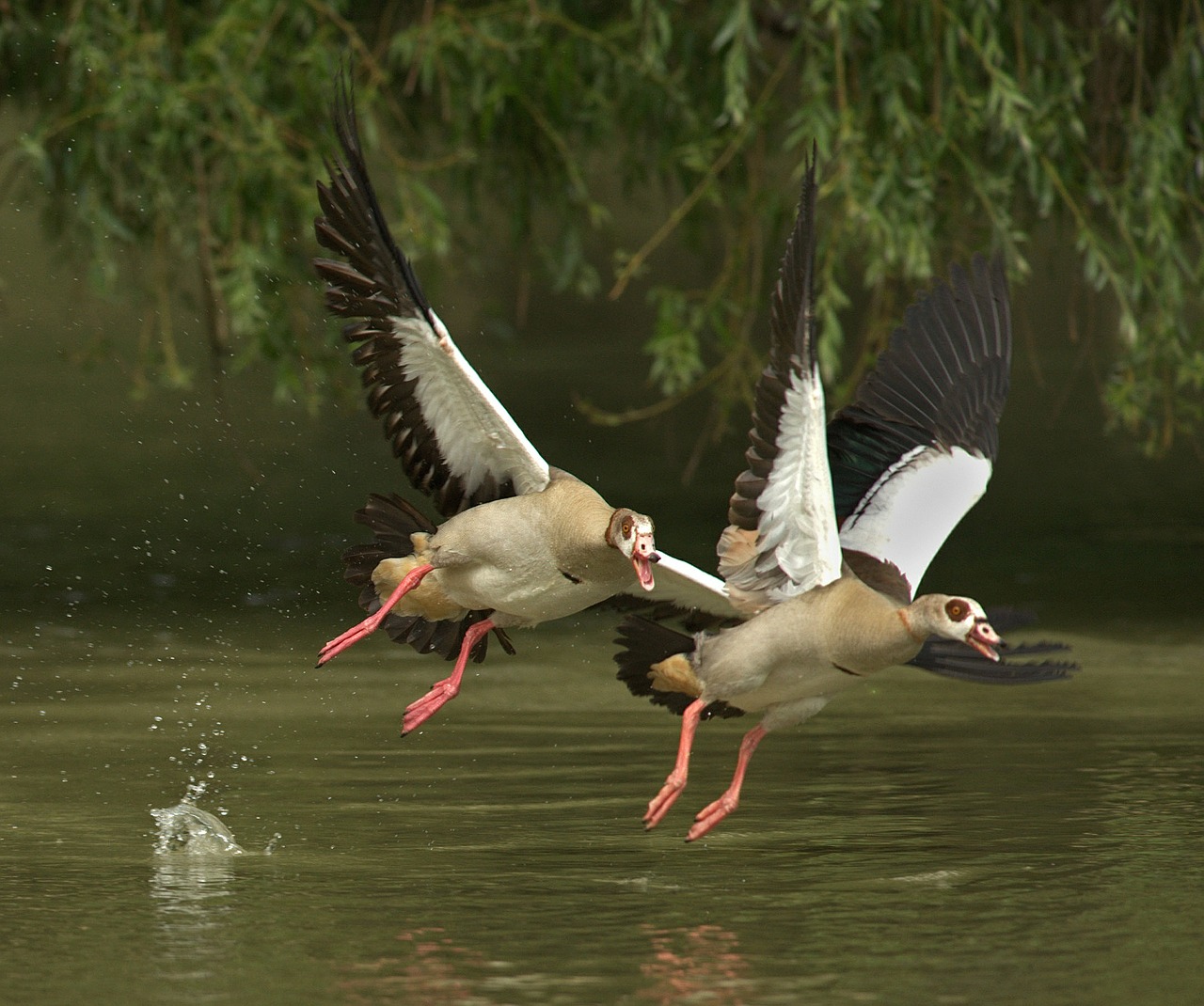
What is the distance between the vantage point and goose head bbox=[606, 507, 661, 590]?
7.45 meters

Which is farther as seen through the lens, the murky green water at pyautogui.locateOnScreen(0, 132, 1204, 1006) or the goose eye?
the goose eye

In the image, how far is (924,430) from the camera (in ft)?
30.2

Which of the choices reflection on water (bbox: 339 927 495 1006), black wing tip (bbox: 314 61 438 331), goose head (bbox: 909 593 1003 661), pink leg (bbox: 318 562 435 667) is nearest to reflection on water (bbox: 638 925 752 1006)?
reflection on water (bbox: 339 927 495 1006)

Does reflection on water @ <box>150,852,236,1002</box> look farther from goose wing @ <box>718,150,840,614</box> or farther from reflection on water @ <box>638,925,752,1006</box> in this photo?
goose wing @ <box>718,150,840,614</box>

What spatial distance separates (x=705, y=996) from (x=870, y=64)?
6.77 m

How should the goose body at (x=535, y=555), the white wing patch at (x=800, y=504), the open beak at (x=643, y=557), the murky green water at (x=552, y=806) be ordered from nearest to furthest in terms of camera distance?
1. the murky green water at (x=552, y=806)
2. the white wing patch at (x=800, y=504)
3. the open beak at (x=643, y=557)
4. the goose body at (x=535, y=555)

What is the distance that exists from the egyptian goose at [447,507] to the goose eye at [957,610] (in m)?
0.85

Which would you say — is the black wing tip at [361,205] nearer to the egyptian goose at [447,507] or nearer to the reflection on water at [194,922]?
the egyptian goose at [447,507]

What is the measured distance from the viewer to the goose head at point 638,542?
24.4 ft

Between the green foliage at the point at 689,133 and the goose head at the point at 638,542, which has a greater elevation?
the green foliage at the point at 689,133

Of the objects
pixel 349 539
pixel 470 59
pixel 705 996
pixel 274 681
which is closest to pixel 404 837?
pixel 705 996

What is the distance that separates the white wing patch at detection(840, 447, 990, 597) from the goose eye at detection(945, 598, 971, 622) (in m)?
0.88

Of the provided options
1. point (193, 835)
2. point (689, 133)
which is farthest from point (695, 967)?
point (689, 133)

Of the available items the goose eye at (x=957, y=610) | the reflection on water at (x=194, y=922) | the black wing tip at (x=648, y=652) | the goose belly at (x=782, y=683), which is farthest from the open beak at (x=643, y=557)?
the reflection on water at (x=194, y=922)
